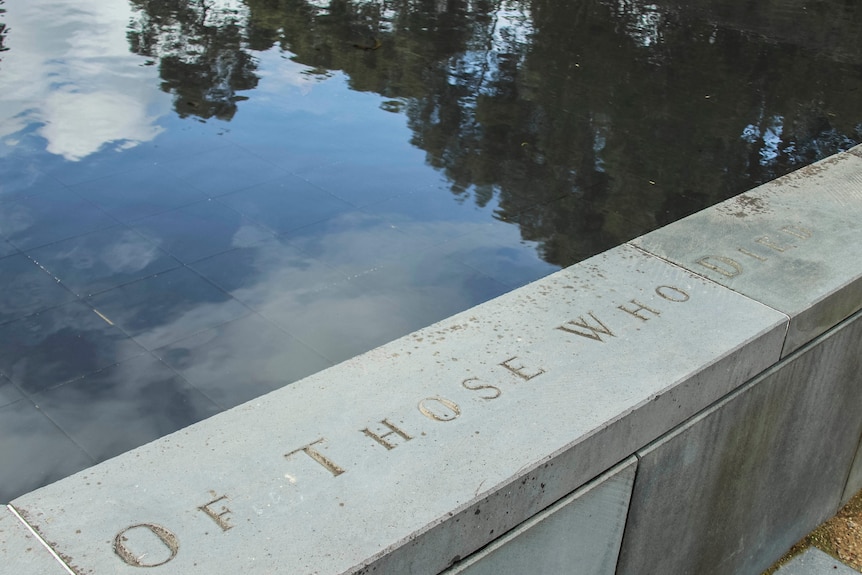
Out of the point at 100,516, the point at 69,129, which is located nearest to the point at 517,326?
the point at 100,516

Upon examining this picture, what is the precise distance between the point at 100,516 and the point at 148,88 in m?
5.76

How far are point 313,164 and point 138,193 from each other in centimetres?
118

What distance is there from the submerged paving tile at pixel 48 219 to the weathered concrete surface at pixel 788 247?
3198 millimetres

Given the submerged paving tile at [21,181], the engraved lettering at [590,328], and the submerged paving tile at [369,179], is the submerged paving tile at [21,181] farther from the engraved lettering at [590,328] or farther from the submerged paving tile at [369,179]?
the engraved lettering at [590,328]

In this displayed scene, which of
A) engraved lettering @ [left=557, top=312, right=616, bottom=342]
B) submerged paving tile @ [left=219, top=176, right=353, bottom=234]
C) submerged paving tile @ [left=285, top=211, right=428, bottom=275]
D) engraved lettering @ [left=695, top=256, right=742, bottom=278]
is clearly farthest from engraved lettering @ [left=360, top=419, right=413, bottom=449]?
submerged paving tile @ [left=219, top=176, right=353, bottom=234]

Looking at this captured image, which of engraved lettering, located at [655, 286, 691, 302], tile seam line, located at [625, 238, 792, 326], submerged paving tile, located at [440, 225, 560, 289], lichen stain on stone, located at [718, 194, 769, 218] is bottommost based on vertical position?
submerged paving tile, located at [440, 225, 560, 289]

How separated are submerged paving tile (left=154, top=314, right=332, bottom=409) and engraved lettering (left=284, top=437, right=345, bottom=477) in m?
1.44

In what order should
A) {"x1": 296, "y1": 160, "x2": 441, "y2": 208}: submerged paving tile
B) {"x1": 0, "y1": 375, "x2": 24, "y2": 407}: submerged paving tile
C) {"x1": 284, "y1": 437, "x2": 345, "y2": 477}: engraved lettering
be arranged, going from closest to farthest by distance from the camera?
{"x1": 284, "y1": 437, "x2": 345, "y2": 477}: engraved lettering, {"x1": 0, "y1": 375, "x2": 24, "y2": 407}: submerged paving tile, {"x1": 296, "y1": 160, "x2": 441, "y2": 208}: submerged paving tile

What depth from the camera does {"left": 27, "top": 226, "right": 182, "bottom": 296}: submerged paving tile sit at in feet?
16.6

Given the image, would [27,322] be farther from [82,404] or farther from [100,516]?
[100,516]

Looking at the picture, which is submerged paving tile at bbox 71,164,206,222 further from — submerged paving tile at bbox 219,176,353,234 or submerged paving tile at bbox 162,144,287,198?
submerged paving tile at bbox 219,176,353,234

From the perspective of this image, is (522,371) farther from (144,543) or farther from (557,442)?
(144,543)

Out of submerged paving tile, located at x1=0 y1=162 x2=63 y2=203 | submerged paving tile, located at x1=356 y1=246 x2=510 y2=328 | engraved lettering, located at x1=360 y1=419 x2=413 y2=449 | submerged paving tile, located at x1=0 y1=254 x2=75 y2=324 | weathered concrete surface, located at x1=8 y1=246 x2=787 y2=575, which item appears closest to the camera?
weathered concrete surface, located at x1=8 y1=246 x2=787 y2=575

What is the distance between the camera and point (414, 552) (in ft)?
8.43
